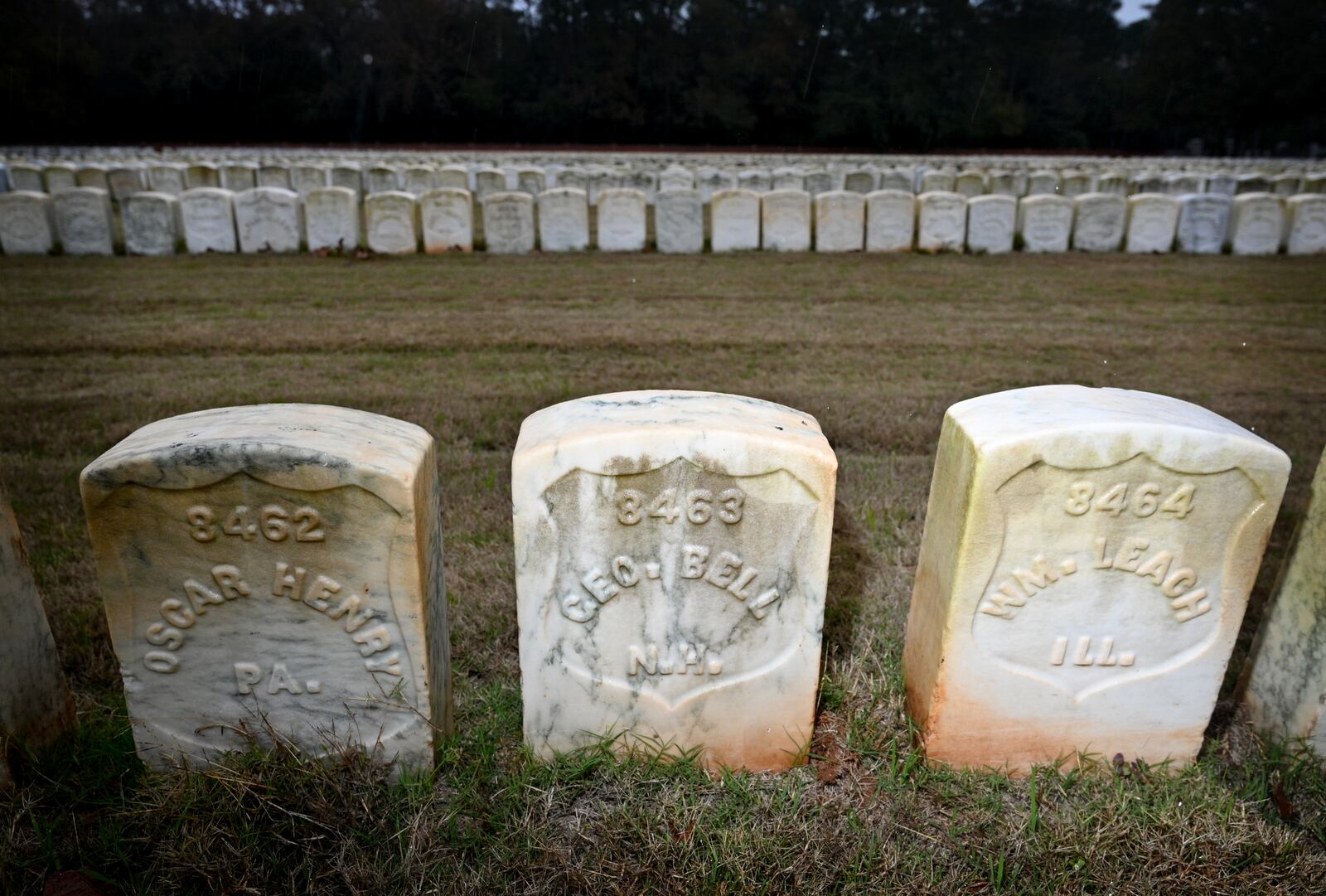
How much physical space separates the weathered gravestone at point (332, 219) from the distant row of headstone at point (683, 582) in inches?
328

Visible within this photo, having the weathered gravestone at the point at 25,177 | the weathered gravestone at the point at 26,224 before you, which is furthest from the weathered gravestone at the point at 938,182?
the weathered gravestone at the point at 25,177

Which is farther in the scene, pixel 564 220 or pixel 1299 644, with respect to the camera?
pixel 564 220

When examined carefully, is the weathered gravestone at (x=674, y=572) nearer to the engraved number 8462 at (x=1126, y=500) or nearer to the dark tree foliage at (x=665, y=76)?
the engraved number 8462 at (x=1126, y=500)

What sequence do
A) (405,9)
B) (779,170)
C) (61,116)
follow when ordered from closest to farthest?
1. (779,170)
2. (61,116)
3. (405,9)

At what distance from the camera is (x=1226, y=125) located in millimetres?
35625

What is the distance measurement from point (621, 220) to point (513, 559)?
761 cm

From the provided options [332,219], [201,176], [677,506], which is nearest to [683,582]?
[677,506]

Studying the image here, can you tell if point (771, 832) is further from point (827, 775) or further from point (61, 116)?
point (61, 116)

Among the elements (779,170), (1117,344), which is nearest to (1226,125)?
(779,170)

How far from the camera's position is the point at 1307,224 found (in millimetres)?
10688

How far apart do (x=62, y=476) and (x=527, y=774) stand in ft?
10.3

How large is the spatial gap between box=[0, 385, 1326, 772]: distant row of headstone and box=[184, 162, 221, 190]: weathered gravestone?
14.6 meters

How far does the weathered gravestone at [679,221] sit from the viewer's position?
10.4m

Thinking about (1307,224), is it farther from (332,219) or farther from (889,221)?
(332,219)
